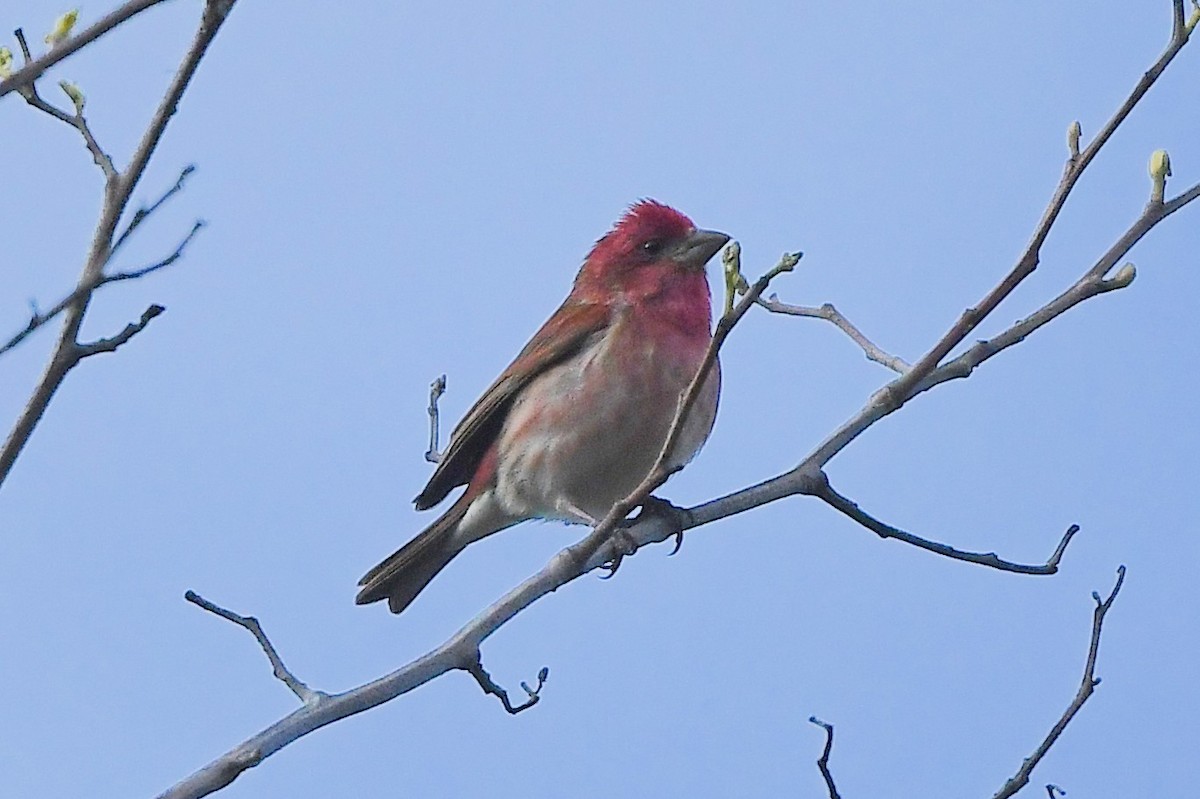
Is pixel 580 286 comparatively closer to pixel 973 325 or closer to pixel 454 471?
pixel 454 471

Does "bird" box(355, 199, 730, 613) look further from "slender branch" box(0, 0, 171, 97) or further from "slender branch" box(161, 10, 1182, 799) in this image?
"slender branch" box(0, 0, 171, 97)

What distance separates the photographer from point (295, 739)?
453 centimetres

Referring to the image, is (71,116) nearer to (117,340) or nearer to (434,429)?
(117,340)

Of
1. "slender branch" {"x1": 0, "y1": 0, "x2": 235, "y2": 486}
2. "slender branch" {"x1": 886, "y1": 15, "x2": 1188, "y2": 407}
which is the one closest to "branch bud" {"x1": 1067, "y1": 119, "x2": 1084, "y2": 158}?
"slender branch" {"x1": 886, "y1": 15, "x2": 1188, "y2": 407}

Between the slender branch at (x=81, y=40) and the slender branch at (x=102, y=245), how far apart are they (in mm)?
284

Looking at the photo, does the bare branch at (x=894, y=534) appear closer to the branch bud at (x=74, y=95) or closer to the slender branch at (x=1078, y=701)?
the slender branch at (x=1078, y=701)

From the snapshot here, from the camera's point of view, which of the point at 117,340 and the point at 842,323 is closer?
the point at 117,340

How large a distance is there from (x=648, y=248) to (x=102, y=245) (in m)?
5.10

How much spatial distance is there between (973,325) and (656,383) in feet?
10.1

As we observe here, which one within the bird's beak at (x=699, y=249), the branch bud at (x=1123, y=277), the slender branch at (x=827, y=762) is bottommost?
the slender branch at (x=827, y=762)

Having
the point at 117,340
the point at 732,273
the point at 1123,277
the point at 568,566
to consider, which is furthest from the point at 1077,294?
the point at 117,340

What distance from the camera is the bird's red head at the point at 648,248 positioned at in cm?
837

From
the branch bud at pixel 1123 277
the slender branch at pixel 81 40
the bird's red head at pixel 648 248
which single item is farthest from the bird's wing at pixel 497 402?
the slender branch at pixel 81 40

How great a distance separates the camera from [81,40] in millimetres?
3229
